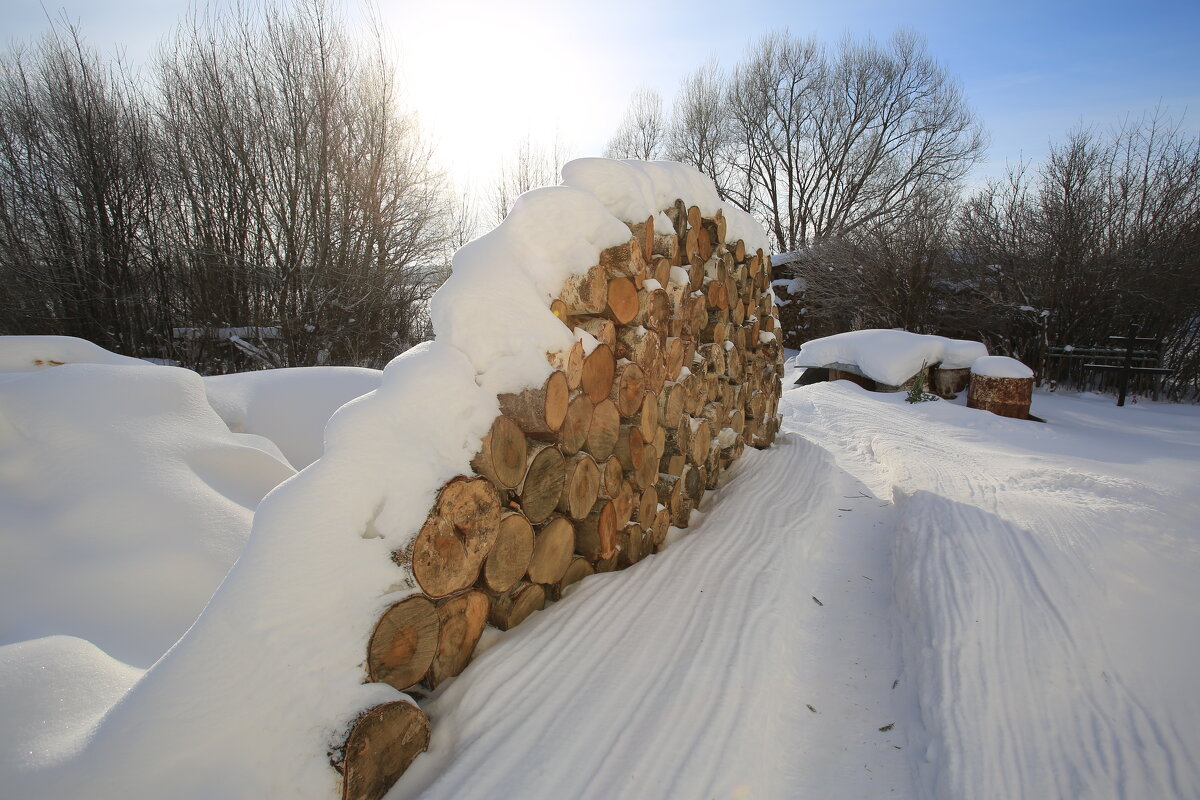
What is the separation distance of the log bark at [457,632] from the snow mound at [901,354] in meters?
7.65

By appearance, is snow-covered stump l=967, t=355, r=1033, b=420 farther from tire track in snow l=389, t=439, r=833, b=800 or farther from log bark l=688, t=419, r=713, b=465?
tire track in snow l=389, t=439, r=833, b=800

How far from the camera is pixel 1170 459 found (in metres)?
4.04

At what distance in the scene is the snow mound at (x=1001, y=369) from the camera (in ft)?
22.2

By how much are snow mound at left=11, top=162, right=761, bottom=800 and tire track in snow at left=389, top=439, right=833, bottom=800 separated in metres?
0.27

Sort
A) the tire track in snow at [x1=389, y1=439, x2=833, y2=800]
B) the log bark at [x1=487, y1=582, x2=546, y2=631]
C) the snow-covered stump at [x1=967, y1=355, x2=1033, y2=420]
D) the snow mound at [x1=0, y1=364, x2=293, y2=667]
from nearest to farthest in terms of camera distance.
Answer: the tire track in snow at [x1=389, y1=439, x2=833, y2=800], the snow mound at [x1=0, y1=364, x2=293, y2=667], the log bark at [x1=487, y1=582, x2=546, y2=631], the snow-covered stump at [x1=967, y1=355, x2=1033, y2=420]

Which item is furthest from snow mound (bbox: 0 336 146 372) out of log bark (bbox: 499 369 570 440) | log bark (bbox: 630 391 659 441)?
log bark (bbox: 630 391 659 441)

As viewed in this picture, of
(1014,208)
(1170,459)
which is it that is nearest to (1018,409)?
(1170,459)

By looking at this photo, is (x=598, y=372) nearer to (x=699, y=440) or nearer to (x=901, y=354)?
(x=699, y=440)

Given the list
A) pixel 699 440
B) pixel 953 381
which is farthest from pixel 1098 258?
pixel 699 440

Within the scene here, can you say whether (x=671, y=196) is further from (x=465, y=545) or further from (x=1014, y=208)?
(x=1014, y=208)

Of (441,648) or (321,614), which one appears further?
(441,648)

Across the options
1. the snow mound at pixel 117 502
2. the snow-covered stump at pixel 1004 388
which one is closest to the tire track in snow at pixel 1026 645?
the snow mound at pixel 117 502

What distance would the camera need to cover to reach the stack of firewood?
4.71 ft

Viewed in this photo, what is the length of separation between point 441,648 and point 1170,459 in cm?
518
